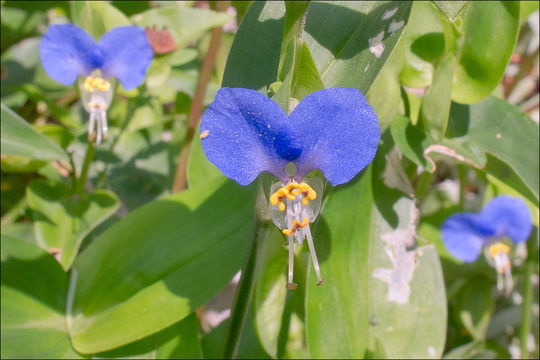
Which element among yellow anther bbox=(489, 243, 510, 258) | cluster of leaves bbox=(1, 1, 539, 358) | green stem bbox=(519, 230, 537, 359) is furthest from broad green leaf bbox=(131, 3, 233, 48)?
green stem bbox=(519, 230, 537, 359)

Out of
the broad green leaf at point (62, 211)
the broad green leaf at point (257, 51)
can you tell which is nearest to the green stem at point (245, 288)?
the broad green leaf at point (257, 51)

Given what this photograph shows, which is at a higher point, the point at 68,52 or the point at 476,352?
the point at 68,52

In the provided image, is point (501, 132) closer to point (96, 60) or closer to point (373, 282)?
point (373, 282)

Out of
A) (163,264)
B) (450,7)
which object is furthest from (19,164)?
(450,7)

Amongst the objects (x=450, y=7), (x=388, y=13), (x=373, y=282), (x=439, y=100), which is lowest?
(x=373, y=282)

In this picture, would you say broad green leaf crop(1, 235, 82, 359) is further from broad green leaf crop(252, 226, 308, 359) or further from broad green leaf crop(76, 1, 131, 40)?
broad green leaf crop(76, 1, 131, 40)

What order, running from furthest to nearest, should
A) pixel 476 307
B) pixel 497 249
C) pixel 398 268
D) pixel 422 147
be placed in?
pixel 476 307, pixel 497 249, pixel 398 268, pixel 422 147
